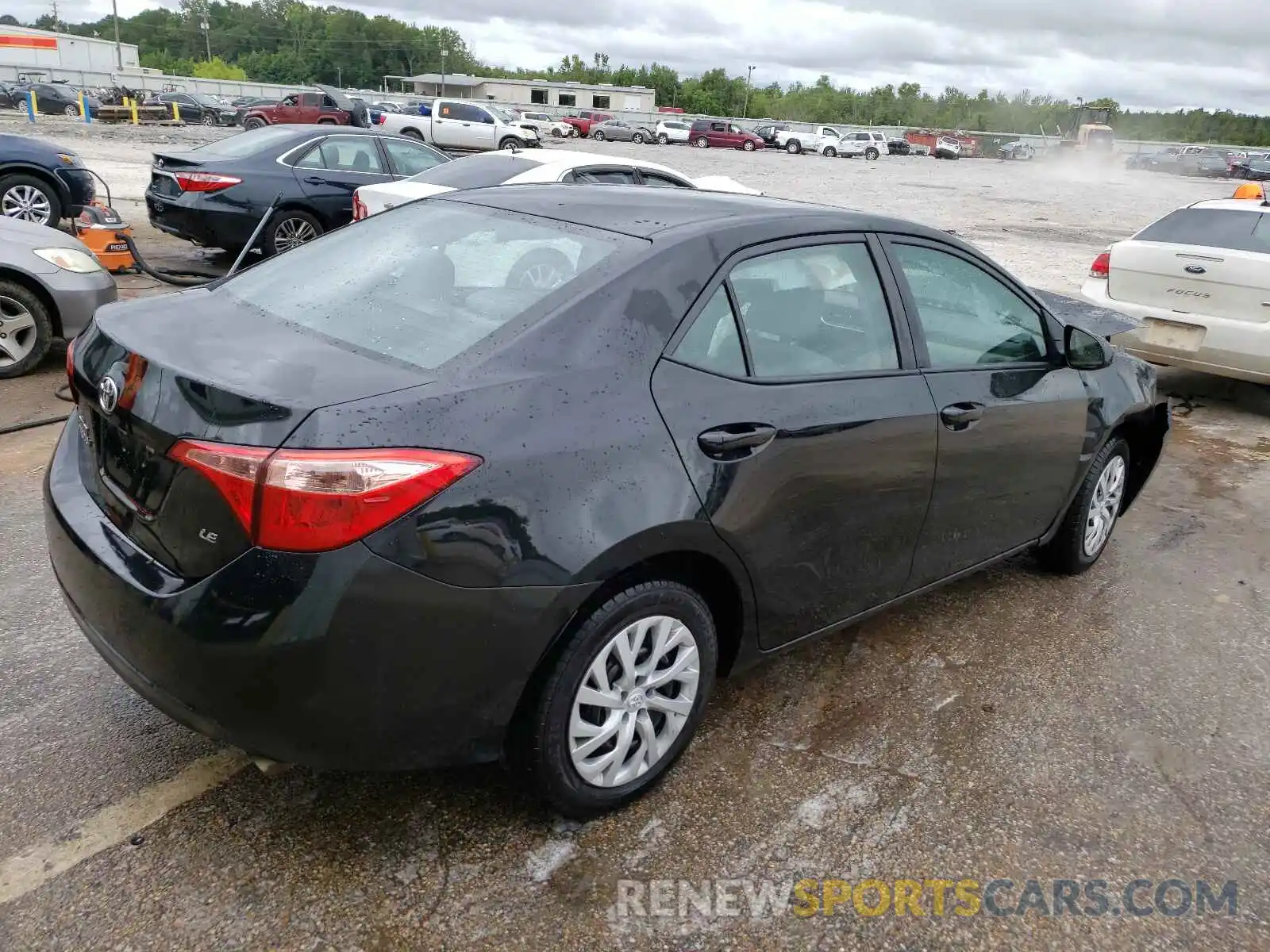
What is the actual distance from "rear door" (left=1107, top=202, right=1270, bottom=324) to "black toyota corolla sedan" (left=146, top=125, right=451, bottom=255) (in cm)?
724

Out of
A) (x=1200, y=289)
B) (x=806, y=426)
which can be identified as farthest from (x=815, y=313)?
(x=1200, y=289)

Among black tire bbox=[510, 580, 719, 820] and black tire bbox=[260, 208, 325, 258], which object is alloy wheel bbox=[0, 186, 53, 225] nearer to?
black tire bbox=[260, 208, 325, 258]

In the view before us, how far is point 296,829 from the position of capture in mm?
2557

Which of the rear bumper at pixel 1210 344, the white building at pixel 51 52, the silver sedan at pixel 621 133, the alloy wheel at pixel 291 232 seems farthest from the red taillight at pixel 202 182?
the white building at pixel 51 52

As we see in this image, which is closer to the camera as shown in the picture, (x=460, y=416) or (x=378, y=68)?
(x=460, y=416)

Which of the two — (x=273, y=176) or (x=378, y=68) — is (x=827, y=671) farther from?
(x=378, y=68)

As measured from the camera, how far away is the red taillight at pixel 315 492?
2051 mm

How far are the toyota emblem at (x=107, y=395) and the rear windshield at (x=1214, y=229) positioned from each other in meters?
7.40

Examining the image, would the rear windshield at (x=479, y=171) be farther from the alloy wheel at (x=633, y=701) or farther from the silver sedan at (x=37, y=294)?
the alloy wheel at (x=633, y=701)

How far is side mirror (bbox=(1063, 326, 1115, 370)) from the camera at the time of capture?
12.8 ft

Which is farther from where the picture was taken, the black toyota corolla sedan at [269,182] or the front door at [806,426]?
the black toyota corolla sedan at [269,182]

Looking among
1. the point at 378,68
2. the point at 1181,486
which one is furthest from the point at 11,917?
the point at 378,68

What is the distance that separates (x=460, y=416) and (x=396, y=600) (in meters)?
0.42

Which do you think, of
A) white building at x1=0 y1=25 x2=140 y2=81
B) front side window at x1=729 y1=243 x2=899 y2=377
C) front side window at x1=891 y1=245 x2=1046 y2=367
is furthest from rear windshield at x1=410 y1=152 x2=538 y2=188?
white building at x1=0 y1=25 x2=140 y2=81
